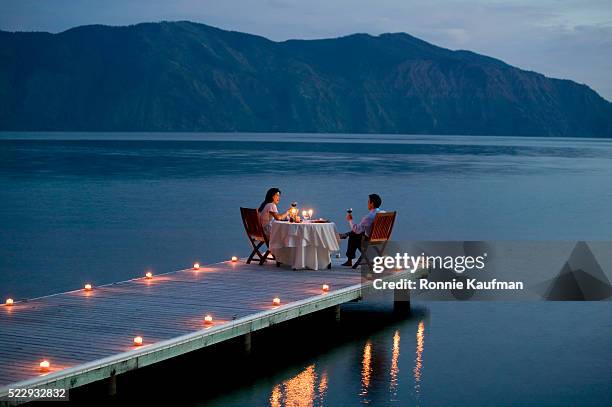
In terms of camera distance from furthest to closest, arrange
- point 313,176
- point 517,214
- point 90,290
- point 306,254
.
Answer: point 313,176 < point 517,214 < point 306,254 < point 90,290

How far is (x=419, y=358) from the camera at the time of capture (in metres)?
11.9

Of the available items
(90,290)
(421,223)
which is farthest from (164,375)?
(421,223)

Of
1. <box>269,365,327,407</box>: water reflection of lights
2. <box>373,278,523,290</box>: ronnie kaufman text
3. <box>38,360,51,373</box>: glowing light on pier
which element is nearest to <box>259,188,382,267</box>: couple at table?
<box>373,278,523,290</box>: ronnie kaufman text

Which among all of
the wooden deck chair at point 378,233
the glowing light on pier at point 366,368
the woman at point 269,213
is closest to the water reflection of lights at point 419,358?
the glowing light on pier at point 366,368

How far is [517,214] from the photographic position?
122 ft

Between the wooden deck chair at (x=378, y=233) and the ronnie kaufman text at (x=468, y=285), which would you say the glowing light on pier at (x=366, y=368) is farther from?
the ronnie kaufman text at (x=468, y=285)

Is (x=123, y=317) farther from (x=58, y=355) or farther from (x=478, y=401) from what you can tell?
(x=478, y=401)

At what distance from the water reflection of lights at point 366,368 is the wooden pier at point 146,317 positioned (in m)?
0.72

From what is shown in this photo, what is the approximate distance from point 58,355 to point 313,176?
4941cm

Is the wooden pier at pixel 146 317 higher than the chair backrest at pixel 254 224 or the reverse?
the reverse

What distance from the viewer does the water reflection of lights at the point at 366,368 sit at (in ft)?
Result: 34.5

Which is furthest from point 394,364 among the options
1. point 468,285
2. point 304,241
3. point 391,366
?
point 468,285

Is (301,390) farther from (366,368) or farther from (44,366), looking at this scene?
(44,366)

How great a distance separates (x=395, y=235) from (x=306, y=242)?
45.7 feet
